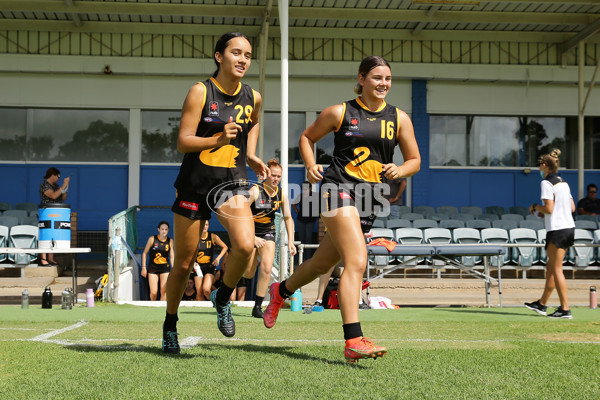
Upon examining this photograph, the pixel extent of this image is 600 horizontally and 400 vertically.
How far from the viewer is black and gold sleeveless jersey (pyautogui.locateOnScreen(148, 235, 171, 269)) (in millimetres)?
12516

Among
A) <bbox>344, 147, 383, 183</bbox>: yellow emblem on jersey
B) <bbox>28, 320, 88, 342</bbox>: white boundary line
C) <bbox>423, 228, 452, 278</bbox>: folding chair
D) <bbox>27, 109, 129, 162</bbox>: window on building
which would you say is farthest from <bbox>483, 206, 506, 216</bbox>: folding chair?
<bbox>344, 147, 383, 183</bbox>: yellow emblem on jersey

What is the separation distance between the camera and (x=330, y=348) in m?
4.97

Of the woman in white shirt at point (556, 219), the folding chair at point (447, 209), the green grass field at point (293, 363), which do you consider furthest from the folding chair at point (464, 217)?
the green grass field at point (293, 363)

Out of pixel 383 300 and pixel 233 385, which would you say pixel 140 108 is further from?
pixel 233 385

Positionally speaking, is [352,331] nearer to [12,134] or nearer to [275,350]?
[275,350]

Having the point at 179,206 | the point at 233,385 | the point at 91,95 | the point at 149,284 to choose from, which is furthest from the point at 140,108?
the point at 233,385

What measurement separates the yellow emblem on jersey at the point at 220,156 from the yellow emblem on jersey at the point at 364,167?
0.79 metres

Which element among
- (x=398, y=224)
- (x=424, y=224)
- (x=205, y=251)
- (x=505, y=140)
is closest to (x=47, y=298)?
(x=205, y=251)

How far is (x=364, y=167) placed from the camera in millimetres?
4746

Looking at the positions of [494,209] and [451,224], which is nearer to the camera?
[451,224]

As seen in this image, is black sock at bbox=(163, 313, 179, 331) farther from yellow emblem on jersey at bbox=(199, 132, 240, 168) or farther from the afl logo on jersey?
the afl logo on jersey

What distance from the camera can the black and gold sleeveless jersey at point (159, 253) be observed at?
12.5 metres

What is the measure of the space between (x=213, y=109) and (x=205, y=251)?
313 inches

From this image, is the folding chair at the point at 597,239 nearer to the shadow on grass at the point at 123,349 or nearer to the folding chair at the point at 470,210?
the folding chair at the point at 470,210
